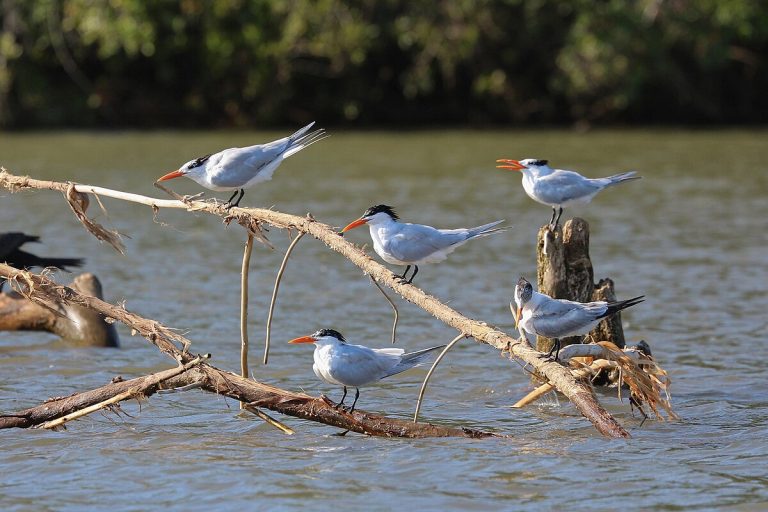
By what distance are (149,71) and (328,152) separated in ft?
24.4

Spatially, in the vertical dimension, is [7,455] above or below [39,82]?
below

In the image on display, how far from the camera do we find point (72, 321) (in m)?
9.40

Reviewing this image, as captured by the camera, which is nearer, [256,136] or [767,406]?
[767,406]

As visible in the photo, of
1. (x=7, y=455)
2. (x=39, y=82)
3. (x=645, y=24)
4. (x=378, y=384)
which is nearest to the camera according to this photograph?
(x=7, y=455)

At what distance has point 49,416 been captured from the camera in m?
6.57

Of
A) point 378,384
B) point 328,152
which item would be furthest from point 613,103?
point 378,384

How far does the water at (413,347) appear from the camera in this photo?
5.90 m

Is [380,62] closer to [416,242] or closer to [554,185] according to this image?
[554,185]

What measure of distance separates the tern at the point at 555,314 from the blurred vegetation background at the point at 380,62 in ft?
60.6

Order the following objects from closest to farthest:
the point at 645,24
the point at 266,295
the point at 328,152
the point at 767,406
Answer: the point at 767,406 → the point at 266,295 → the point at 328,152 → the point at 645,24

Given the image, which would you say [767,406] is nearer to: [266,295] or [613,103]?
[266,295]

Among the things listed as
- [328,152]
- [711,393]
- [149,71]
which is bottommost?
[711,393]

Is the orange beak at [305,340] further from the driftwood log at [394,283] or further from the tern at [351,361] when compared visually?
the driftwood log at [394,283]

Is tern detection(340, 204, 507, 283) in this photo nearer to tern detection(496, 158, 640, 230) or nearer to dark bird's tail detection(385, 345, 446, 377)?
dark bird's tail detection(385, 345, 446, 377)
